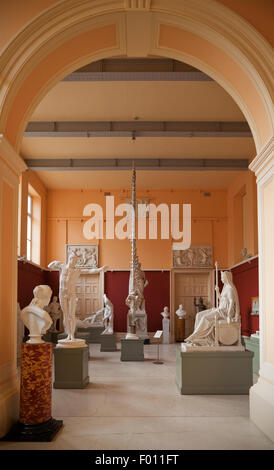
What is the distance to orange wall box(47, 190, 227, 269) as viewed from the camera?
22.0m

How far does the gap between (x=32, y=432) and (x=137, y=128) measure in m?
10.5

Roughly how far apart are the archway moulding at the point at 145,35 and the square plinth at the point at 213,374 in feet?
13.4

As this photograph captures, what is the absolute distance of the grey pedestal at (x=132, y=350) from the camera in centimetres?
1402

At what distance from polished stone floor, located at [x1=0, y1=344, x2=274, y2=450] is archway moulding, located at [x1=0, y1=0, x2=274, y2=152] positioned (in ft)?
13.1

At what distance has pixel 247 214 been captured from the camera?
1892cm

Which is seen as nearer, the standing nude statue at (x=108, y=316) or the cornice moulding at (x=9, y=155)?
the cornice moulding at (x=9, y=155)

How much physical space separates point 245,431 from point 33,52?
568 cm

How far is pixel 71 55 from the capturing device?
7.31 metres

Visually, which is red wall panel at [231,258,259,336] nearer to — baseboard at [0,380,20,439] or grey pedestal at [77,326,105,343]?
grey pedestal at [77,326,105,343]

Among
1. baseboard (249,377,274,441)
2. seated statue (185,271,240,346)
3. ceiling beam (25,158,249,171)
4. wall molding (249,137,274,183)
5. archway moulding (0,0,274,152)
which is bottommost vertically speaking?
baseboard (249,377,274,441)

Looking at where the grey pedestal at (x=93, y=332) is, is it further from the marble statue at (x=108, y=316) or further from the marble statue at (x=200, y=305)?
the marble statue at (x=200, y=305)

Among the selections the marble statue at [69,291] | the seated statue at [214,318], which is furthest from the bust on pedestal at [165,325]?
the seated statue at [214,318]

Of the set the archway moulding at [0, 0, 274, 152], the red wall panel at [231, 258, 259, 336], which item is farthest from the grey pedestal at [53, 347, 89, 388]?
the red wall panel at [231, 258, 259, 336]

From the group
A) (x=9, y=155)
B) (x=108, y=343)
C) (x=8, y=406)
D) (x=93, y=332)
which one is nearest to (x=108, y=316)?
(x=108, y=343)
